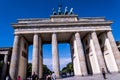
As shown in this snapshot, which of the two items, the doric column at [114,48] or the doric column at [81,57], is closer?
the doric column at [81,57]

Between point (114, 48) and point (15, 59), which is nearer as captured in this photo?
point (15, 59)

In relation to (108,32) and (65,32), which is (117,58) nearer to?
(108,32)

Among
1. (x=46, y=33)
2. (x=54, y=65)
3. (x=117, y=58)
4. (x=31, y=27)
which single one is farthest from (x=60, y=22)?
(x=117, y=58)

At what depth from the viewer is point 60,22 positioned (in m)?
30.3

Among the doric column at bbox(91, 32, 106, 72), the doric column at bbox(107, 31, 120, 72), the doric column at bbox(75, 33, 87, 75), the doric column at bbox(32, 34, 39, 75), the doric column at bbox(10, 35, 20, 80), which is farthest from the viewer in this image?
the doric column at bbox(107, 31, 120, 72)

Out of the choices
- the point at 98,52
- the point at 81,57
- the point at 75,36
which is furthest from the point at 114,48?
the point at 75,36

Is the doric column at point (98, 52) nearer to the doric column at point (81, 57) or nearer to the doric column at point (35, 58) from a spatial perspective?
the doric column at point (81, 57)

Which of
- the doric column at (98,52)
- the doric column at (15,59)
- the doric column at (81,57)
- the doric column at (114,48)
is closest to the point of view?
the doric column at (15,59)

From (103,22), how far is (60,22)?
37.3ft

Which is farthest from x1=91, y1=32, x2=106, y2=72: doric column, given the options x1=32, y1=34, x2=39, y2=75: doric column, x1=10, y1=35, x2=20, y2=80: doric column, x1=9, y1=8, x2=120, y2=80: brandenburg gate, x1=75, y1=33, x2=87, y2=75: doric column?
x1=10, y1=35, x2=20, y2=80: doric column

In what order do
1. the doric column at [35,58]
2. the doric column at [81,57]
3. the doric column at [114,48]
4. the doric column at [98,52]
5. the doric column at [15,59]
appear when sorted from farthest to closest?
the doric column at [114,48] < the doric column at [98,52] < the doric column at [81,57] < the doric column at [35,58] < the doric column at [15,59]

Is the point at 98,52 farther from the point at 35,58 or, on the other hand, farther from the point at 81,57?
the point at 35,58

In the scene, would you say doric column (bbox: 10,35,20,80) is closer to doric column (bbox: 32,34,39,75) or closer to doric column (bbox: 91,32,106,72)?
doric column (bbox: 32,34,39,75)

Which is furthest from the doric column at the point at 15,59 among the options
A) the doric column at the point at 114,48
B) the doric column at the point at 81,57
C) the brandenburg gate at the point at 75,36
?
the doric column at the point at 114,48
